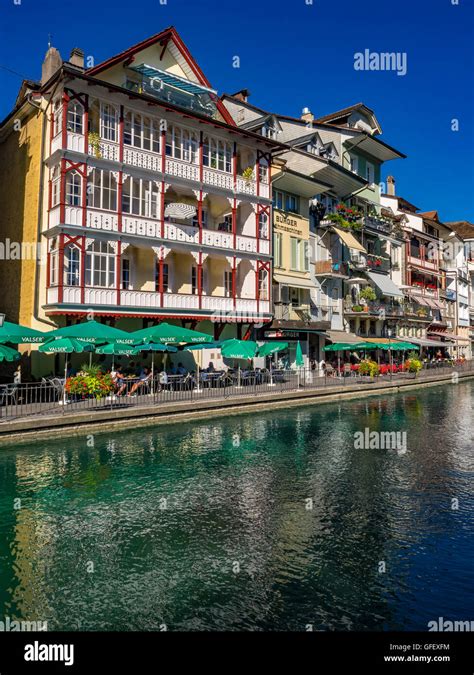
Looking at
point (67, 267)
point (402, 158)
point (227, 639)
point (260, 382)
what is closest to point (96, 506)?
point (227, 639)

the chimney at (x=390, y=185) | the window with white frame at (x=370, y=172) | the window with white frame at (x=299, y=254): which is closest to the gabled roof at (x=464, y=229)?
the chimney at (x=390, y=185)

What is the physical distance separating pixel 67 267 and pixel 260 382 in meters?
12.7

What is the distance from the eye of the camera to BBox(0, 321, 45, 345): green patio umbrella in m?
18.8

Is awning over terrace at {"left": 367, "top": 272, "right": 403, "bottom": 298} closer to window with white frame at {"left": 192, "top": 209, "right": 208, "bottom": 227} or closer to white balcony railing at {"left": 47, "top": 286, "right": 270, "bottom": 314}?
white balcony railing at {"left": 47, "top": 286, "right": 270, "bottom": 314}

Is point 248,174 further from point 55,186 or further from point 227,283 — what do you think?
point 55,186

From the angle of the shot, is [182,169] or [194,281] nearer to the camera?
[182,169]

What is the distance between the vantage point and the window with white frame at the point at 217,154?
31.5 meters

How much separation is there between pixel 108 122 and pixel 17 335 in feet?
45.1

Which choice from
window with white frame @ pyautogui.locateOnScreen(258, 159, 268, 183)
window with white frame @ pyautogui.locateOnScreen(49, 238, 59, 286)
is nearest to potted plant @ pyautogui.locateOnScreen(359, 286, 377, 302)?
window with white frame @ pyautogui.locateOnScreen(258, 159, 268, 183)

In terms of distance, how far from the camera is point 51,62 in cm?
2708

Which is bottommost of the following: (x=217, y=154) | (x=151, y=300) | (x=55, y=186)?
(x=151, y=300)

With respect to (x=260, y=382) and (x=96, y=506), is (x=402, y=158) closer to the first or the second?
(x=260, y=382)

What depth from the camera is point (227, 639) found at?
6.30 meters

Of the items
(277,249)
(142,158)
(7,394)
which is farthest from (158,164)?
(7,394)
